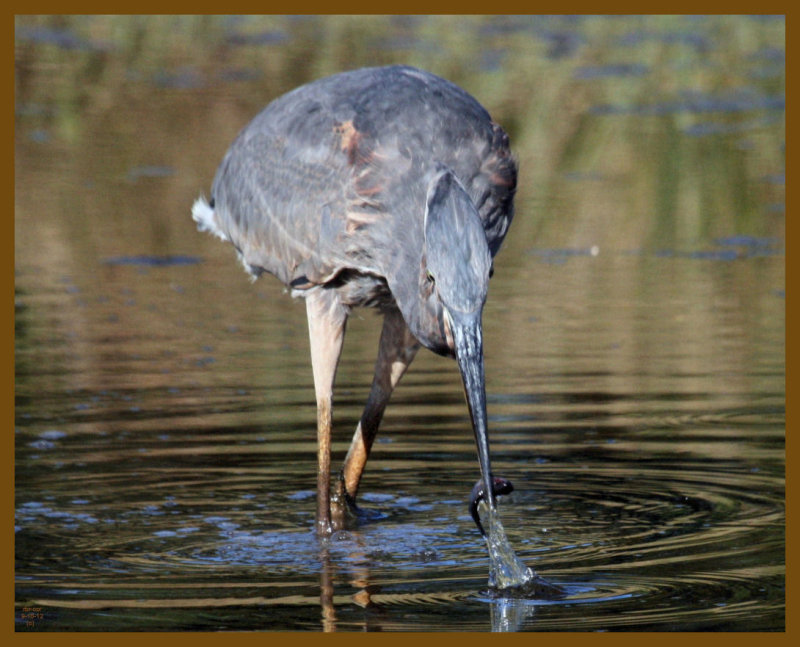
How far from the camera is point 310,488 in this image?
8.03 metres

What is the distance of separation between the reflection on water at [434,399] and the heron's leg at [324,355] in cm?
17

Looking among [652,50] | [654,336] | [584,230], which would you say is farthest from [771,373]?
[652,50]

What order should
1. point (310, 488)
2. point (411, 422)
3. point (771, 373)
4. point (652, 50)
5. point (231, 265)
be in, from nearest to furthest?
point (310, 488) → point (411, 422) → point (771, 373) → point (231, 265) → point (652, 50)

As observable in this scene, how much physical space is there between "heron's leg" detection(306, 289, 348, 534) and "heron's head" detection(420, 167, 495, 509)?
140cm

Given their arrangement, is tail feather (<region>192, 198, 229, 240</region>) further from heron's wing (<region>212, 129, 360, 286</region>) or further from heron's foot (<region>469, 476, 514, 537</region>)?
heron's foot (<region>469, 476, 514, 537</region>)

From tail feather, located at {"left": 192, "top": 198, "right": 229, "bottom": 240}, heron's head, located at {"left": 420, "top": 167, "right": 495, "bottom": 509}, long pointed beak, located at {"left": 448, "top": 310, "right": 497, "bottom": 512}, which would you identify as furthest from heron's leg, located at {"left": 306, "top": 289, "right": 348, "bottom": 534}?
long pointed beak, located at {"left": 448, "top": 310, "right": 497, "bottom": 512}

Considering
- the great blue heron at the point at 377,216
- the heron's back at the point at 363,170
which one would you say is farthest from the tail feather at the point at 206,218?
the heron's back at the point at 363,170

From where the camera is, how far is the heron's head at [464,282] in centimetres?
595

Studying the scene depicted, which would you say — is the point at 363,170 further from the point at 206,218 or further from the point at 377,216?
the point at 206,218

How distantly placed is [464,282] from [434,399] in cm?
365

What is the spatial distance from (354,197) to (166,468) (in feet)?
6.55

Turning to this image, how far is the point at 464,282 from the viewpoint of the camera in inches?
234

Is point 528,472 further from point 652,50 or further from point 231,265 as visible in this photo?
point 652,50

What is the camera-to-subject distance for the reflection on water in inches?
250
